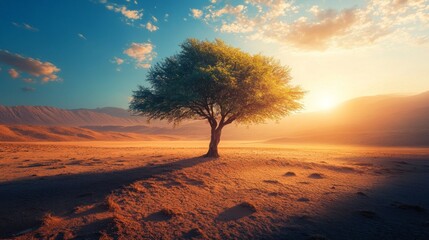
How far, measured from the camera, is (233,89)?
1822 centimetres

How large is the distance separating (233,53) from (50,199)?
16749 mm

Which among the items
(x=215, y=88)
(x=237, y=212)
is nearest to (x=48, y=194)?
(x=237, y=212)

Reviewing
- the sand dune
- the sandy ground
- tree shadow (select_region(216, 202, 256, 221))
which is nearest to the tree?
the sandy ground

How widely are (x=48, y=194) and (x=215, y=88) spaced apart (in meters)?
13.0

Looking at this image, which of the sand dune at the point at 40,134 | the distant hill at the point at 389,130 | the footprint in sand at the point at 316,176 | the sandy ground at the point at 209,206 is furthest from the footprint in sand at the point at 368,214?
the sand dune at the point at 40,134

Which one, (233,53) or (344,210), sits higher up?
(233,53)

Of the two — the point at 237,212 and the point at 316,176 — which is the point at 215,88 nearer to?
the point at 316,176

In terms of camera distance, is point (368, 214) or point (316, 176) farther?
point (316, 176)

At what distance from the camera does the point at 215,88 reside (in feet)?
60.6

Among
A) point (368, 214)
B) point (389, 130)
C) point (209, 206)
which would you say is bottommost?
point (209, 206)

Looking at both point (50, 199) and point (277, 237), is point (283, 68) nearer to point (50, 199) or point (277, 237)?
point (277, 237)

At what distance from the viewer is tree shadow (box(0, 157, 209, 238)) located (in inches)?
292

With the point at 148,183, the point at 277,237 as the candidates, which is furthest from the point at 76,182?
the point at 277,237

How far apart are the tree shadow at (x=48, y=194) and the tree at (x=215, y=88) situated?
770 cm
